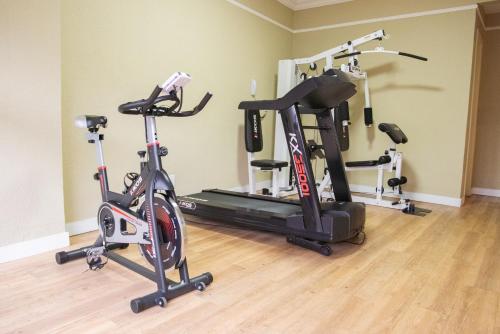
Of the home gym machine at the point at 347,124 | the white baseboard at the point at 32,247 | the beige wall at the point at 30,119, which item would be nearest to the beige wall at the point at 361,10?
the home gym machine at the point at 347,124

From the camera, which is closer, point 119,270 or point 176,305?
point 176,305

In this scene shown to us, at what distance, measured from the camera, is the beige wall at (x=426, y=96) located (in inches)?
170

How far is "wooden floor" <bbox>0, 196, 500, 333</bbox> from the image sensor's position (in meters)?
1.66

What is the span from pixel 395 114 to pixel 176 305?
4.00 m

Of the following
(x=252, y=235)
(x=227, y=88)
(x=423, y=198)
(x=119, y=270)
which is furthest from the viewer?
(x=423, y=198)

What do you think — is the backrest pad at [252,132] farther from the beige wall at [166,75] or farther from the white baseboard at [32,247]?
the white baseboard at [32,247]

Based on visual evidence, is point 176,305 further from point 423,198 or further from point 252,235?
point 423,198

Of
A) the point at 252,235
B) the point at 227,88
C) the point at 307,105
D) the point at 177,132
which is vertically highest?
the point at 227,88

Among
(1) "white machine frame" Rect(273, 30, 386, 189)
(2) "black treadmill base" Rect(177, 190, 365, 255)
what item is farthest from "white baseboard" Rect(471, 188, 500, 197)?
(2) "black treadmill base" Rect(177, 190, 365, 255)

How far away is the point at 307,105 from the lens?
2.79 meters

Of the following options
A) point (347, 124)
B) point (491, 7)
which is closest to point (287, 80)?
point (347, 124)

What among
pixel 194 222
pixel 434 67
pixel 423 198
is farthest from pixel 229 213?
pixel 434 67

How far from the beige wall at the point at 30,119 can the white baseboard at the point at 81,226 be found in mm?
343

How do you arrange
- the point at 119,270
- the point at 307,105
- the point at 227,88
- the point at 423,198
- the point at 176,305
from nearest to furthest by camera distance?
1. the point at 176,305
2. the point at 119,270
3. the point at 307,105
4. the point at 227,88
5. the point at 423,198
